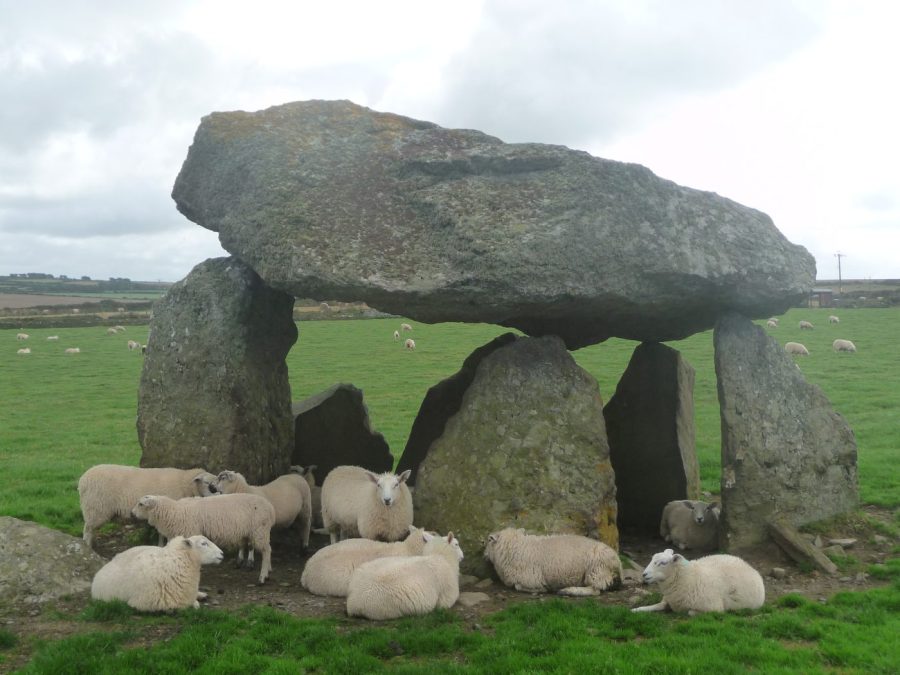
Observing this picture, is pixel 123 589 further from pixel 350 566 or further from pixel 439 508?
pixel 439 508

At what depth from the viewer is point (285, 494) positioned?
9969 millimetres

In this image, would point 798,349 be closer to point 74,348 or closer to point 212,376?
point 212,376

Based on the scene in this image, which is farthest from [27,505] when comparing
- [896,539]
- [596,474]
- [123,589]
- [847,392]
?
[847,392]

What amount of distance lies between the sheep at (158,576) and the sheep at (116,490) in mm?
1522

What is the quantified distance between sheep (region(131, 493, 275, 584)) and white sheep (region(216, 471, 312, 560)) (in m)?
0.44

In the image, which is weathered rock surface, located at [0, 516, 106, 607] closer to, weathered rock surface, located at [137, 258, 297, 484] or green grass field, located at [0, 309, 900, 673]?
green grass field, located at [0, 309, 900, 673]

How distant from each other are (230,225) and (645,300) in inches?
195

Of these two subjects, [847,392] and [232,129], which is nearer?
A: [232,129]

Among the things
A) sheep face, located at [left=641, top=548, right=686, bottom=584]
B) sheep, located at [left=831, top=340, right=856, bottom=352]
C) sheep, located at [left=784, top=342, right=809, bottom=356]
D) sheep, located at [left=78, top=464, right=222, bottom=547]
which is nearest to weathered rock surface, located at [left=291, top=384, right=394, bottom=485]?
sheep, located at [left=78, top=464, right=222, bottom=547]

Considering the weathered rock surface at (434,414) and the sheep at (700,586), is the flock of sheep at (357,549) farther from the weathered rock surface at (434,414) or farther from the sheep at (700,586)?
the weathered rock surface at (434,414)

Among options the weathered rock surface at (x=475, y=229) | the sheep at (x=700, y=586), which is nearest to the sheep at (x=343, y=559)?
the sheep at (x=700, y=586)

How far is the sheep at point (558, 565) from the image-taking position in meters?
8.36

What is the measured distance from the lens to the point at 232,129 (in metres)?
10.7

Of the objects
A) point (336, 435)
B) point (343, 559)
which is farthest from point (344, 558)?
point (336, 435)
